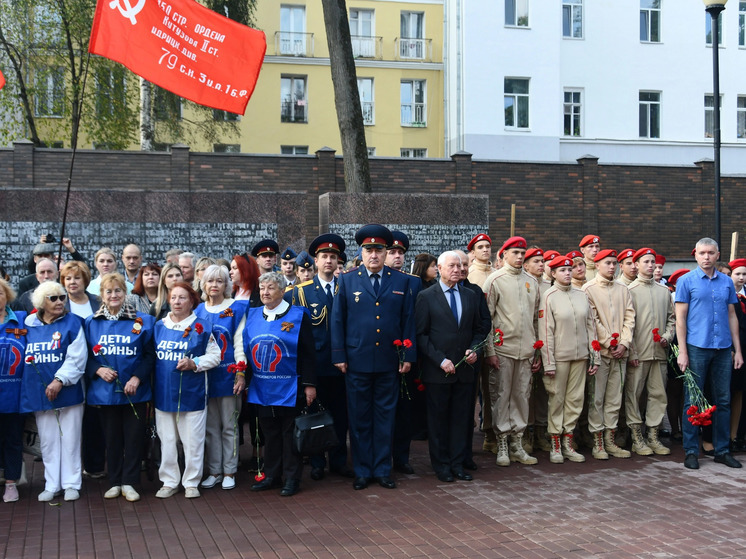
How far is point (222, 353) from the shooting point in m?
6.56

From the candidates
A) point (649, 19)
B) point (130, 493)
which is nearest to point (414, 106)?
point (649, 19)

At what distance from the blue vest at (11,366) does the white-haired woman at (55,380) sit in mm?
65

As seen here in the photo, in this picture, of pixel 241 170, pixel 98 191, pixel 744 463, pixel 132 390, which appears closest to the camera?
pixel 132 390

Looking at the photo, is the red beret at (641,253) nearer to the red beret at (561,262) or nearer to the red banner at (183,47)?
the red beret at (561,262)

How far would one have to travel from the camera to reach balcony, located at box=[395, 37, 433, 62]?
32375 mm

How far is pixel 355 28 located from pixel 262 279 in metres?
28.0

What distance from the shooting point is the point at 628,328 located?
7762 mm

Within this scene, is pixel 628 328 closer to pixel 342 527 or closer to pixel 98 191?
pixel 342 527

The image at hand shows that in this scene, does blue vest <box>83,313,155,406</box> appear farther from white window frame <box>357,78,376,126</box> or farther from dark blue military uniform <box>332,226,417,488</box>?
white window frame <box>357,78,376,126</box>

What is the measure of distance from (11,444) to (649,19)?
1164 inches

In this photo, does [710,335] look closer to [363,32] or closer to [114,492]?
[114,492]

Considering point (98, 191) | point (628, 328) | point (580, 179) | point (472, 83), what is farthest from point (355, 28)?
point (628, 328)

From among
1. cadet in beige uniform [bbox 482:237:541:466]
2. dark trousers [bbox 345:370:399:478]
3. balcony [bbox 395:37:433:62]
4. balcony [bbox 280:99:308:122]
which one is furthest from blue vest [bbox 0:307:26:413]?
balcony [bbox 395:37:433:62]

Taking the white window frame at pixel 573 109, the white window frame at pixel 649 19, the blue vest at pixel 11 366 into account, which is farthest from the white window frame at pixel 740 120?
the blue vest at pixel 11 366
